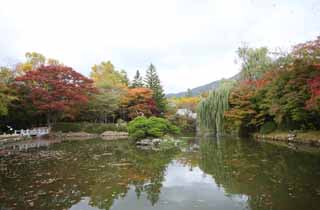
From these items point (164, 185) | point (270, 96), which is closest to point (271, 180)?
point (164, 185)

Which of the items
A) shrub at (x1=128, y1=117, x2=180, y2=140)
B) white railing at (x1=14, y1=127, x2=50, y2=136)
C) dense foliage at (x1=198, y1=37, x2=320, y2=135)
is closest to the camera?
dense foliage at (x1=198, y1=37, x2=320, y2=135)

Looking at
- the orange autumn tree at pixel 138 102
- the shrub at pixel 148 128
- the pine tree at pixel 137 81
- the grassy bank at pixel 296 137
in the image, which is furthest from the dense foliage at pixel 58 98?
the grassy bank at pixel 296 137

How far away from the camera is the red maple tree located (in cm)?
2267

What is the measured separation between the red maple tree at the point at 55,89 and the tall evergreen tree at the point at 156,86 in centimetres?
932

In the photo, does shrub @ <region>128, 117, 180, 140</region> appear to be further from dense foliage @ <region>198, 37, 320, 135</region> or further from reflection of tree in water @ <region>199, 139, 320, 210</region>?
reflection of tree in water @ <region>199, 139, 320, 210</region>

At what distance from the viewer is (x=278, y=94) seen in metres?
14.7

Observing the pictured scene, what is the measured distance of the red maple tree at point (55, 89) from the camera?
74.4 feet

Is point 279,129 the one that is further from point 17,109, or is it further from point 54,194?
point 17,109

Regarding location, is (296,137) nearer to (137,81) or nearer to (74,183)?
(74,183)

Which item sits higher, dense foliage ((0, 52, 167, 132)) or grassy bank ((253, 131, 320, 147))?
dense foliage ((0, 52, 167, 132))

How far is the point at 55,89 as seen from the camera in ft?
77.6

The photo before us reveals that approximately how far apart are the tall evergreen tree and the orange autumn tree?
2.85 m

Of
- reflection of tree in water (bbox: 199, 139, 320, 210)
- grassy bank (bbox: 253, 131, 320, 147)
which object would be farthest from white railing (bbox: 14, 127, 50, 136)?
Result: grassy bank (bbox: 253, 131, 320, 147)

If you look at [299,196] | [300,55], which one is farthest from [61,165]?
[300,55]
